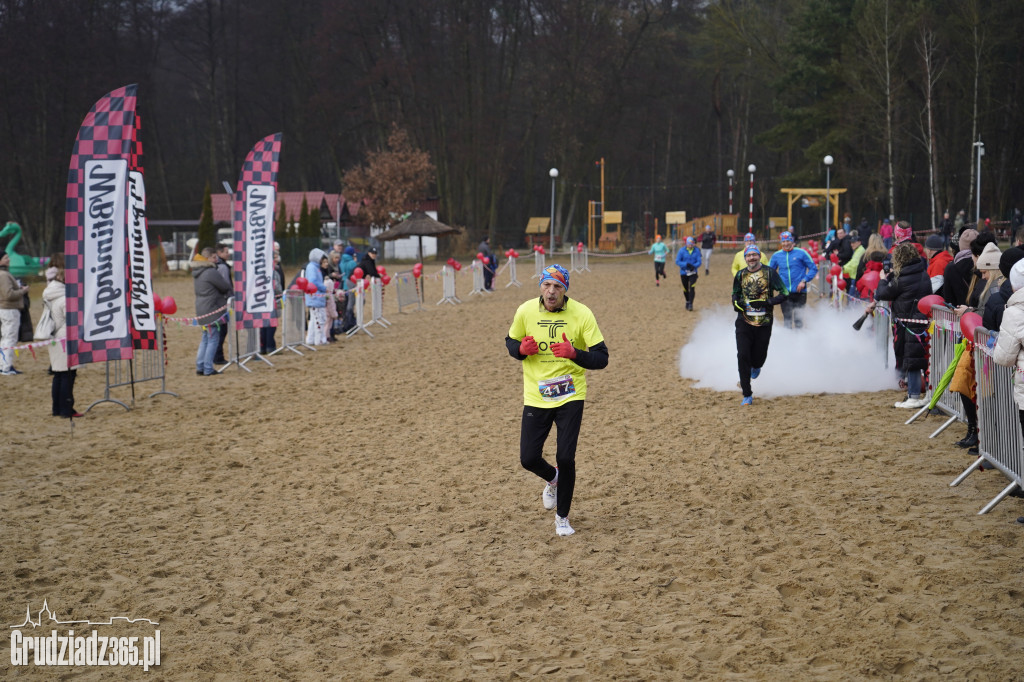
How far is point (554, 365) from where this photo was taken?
717 centimetres

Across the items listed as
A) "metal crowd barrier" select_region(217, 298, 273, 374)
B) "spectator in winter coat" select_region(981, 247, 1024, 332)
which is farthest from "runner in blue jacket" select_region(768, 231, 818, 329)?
"metal crowd barrier" select_region(217, 298, 273, 374)

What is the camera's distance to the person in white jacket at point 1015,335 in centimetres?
664

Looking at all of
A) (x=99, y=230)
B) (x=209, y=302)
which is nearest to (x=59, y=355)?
(x=99, y=230)

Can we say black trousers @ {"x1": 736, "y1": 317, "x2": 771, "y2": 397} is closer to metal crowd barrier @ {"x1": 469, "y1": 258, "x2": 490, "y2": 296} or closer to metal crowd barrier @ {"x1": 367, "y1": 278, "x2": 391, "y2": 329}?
metal crowd barrier @ {"x1": 367, "y1": 278, "x2": 391, "y2": 329}

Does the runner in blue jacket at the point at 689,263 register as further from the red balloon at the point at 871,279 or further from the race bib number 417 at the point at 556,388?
the race bib number 417 at the point at 556,388

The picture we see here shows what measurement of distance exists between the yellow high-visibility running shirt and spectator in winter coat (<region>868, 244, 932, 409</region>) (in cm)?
542

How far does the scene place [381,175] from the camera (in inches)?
2248

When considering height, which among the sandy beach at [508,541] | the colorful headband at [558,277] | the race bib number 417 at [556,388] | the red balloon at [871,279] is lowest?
the sandy beach at [508,541]

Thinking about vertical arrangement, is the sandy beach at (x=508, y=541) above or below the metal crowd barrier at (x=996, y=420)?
below

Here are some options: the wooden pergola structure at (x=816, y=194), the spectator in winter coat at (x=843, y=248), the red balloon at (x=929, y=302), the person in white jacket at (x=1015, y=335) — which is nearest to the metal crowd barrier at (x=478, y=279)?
the spectator in winter coat at (x=843, y=248)

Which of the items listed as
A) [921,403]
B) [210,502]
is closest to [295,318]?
[210,502]

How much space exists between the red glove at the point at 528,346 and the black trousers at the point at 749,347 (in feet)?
17.6

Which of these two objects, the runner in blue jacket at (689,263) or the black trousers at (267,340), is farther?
the runner in blue jacket at (689,263)

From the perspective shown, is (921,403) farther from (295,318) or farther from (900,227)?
(295,318)
